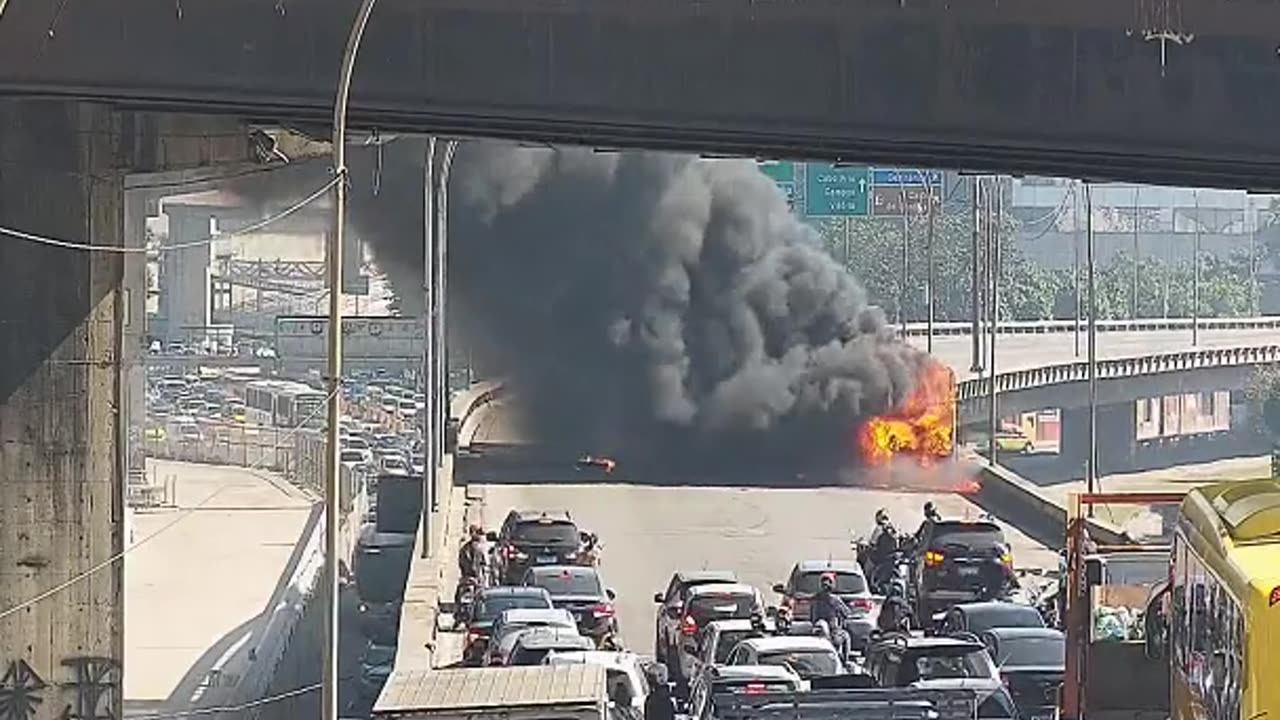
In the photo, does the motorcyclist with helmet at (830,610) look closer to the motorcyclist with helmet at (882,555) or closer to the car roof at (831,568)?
the car roof at (831,568)

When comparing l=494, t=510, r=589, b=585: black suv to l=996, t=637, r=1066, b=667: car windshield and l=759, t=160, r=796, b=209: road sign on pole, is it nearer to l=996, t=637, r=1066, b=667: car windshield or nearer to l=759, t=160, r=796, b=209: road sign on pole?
l=996, t=637, r=1066, b=667: car windshield

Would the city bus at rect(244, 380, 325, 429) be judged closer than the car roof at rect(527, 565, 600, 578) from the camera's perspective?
No

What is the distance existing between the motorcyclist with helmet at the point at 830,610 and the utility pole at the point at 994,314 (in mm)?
25828

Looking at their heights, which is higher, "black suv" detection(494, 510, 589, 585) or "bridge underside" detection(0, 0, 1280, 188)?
"bridge underside" detection(0, 0, 1280, 188)

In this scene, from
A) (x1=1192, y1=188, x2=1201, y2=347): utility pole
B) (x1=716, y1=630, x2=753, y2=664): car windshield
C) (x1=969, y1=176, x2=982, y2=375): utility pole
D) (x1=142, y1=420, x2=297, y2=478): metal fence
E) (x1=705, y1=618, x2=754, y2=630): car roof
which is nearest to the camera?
(x1=716, y1=630, x2=753, y2=664): car windshield

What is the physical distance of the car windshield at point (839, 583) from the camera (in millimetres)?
33531

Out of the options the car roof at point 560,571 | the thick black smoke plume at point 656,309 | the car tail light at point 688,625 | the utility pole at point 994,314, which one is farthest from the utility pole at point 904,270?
the car tail light at point 688,625

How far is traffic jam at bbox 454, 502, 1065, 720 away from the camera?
21312 mm

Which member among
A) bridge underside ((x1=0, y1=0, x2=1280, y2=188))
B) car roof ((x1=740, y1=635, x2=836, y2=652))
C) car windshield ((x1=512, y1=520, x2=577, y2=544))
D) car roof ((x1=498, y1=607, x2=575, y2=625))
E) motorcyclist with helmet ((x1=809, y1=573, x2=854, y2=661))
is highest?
bridge underside ((x1=0, y1=0, x2=1280, y2=188))

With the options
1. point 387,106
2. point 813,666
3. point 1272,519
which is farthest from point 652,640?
point 1272,519

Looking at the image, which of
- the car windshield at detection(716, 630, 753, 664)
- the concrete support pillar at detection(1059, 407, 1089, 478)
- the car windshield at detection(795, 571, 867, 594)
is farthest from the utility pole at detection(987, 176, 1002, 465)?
the car windshield at detection(716, 630, 753, 664)

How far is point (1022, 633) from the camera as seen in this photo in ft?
83.2

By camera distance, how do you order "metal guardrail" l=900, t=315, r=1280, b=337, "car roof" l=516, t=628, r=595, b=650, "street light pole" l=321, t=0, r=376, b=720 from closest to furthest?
"street light pole" l=321, t=0, r=376, b=720
"car roof" l=516, t=628, r=595, b=650
"metal guardrail" l=900, t=315, r=1280, b=337

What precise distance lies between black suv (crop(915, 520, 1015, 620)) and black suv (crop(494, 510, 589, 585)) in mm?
6289
